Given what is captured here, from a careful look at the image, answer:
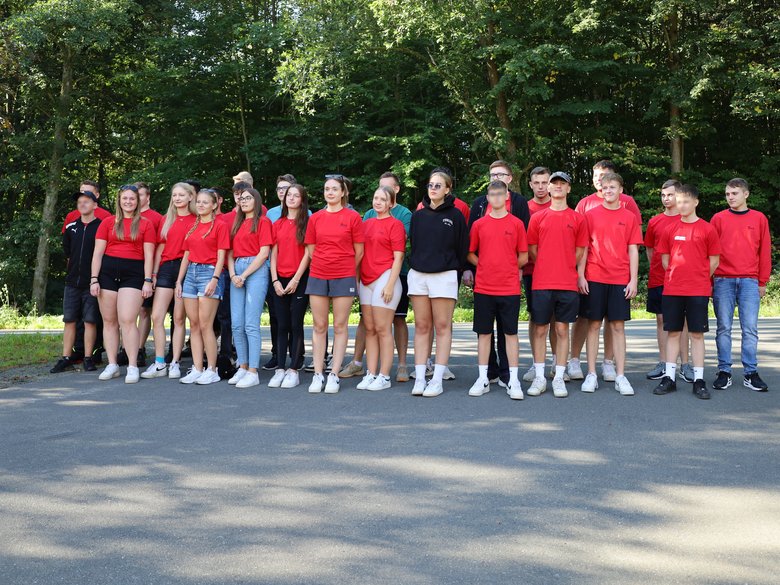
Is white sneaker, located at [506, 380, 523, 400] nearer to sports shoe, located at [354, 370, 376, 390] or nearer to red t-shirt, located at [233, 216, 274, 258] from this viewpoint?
sports shoe, located at [354, 370, 376, 390]

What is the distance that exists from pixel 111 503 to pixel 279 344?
4253 millimetres

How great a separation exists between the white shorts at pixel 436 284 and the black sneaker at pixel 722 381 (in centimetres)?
281

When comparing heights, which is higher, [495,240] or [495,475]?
[495,240]

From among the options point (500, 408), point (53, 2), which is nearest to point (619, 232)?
point (500, 408)

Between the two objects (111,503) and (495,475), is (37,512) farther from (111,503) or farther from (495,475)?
(495,475)

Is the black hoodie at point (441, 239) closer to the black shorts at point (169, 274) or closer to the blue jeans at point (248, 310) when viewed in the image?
the blue jeans at point (248, 310)

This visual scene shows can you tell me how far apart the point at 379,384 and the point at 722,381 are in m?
3.52

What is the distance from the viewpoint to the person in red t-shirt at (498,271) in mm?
8070

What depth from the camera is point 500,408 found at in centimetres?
729

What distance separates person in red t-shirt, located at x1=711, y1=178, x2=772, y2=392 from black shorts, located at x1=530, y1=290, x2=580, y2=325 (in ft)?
5.34

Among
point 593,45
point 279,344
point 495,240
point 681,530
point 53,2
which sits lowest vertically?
point 681,530

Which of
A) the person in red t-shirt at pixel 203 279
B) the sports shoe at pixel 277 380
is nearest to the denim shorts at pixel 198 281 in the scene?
the person in red t-shirt at pixel 203 279

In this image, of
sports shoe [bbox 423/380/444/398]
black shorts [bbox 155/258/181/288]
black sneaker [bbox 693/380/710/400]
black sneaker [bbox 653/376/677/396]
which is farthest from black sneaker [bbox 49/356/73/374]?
black sneaker [bbox 693/380/710/400]

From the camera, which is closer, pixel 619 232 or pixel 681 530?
pixel 681 530
